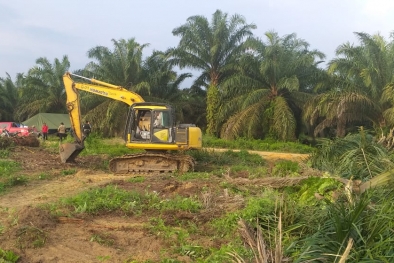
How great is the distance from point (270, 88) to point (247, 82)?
5.11 ft

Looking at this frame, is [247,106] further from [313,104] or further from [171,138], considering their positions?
[171,138]

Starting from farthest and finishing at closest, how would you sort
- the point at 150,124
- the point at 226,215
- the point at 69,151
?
the point at 69,151 → the point at 150,124 → the point at 226,215

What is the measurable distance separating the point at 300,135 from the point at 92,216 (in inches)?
894

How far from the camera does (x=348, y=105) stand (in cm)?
2206

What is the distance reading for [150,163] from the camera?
565 inches

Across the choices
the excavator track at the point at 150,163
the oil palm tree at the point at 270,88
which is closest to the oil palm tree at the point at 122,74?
the oil palm tree at the point at 270,88

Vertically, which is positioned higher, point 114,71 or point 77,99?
point 114,71

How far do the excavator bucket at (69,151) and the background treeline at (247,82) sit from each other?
1292 centimetres

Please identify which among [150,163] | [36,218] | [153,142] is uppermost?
[153,142]

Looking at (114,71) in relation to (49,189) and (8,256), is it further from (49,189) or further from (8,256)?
(8,256)

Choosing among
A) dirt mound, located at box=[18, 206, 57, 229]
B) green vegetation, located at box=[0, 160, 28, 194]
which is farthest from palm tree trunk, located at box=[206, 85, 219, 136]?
dirt mound, located at box=[18, 206, 57, 229]

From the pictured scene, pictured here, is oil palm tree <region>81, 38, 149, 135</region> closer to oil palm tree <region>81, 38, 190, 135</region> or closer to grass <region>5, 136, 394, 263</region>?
oil palm tree <region>81, 38, 190, 135</region>

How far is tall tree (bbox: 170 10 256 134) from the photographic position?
29.2 m

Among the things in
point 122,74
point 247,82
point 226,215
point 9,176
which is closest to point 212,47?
point 247,82
